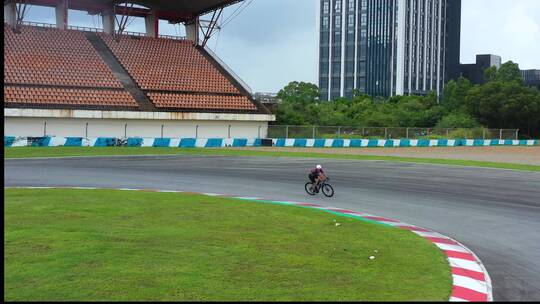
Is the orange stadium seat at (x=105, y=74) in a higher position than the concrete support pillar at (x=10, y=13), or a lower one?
lower

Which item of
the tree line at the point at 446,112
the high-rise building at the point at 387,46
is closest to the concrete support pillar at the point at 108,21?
the tree line at the point at 446,112

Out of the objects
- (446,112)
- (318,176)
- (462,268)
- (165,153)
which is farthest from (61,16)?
(446,112)

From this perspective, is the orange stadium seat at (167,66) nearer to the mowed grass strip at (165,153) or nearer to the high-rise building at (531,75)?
the mowed grass strip at (165,153)

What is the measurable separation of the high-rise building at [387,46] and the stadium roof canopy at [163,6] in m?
82.3

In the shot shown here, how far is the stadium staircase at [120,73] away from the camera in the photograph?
1627 inches

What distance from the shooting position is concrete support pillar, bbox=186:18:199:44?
5234 cm

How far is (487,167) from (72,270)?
83.2 ft

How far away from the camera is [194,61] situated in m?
48.7

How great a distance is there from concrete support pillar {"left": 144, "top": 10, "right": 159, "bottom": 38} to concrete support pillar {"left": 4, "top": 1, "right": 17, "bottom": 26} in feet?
37.7

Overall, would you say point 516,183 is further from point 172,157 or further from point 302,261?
point 172,157

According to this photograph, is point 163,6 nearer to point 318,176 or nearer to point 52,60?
point 52,60

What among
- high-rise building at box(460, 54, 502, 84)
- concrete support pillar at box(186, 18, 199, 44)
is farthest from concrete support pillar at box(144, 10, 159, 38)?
high-rise building at box(460, 54, 502, 84)

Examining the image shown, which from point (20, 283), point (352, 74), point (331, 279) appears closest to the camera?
point (20, 283)

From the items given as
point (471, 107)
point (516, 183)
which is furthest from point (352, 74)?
point (516, 183)
